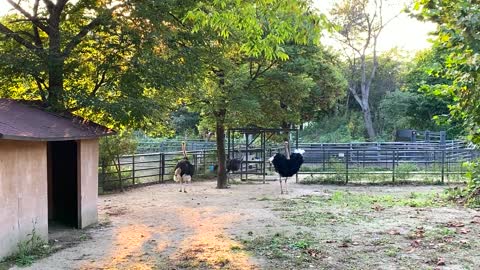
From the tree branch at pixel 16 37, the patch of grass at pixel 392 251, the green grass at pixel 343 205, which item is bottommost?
the green grass at pixel 343 205

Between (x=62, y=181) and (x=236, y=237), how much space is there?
4283 millimetres

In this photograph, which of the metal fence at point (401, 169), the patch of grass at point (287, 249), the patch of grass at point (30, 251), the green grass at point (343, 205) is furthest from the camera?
the metal fence at point (401, 169)

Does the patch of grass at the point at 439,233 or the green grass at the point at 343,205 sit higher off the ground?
the patch of grass at the point at 439,233

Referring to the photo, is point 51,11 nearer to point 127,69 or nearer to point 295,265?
point 127,69

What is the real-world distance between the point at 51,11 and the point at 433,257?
8.40 m

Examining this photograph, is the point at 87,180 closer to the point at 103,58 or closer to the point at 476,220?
the point at 103,58

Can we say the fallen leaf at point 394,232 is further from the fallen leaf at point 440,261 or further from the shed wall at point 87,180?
the shed wall at point 87,180

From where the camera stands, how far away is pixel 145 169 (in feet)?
51.0

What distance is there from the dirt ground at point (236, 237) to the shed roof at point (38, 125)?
1.75m

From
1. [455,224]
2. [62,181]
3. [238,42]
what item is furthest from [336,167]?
[62,181]

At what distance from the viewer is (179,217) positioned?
9609 mm

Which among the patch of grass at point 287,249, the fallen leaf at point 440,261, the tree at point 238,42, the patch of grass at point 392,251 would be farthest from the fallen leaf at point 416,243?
the tree at point 238,42

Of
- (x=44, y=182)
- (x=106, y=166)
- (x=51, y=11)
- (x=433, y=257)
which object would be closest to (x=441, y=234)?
(x=433, y=257)

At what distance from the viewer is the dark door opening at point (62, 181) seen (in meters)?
9.30
